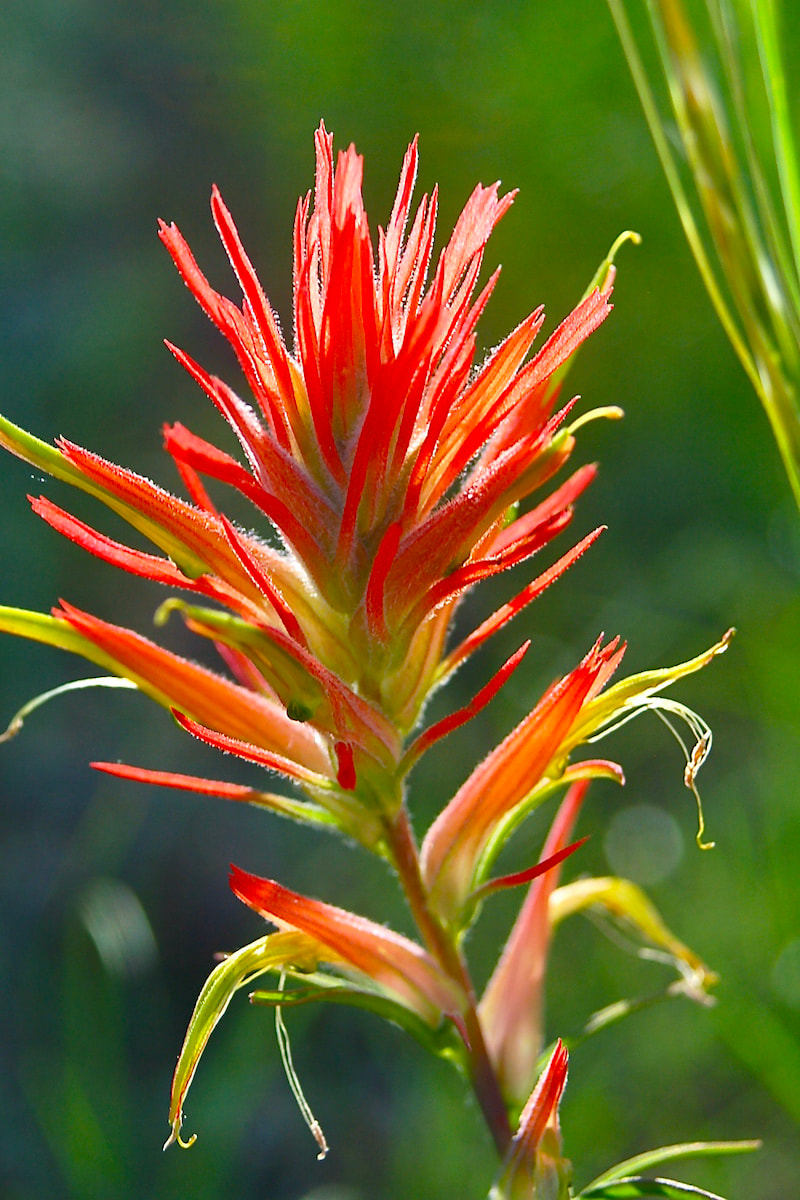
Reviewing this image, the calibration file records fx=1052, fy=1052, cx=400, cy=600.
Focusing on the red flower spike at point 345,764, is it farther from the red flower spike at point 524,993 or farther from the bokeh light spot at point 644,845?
the bokeh light spot at point 644,845

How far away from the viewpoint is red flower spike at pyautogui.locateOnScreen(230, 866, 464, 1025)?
1.55 feet

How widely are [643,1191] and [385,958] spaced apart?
6.0 inches

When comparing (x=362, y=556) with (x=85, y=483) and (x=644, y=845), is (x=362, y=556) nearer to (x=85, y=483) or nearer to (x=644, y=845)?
(x=85, y=483)

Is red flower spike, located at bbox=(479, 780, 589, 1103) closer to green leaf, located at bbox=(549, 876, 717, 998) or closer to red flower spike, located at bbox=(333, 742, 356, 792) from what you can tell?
green leaf, located at bbox=(549, 876, 717, 998)

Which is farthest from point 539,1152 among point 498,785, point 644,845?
point 644,845

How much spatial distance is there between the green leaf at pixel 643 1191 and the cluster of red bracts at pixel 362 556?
0.18 feet

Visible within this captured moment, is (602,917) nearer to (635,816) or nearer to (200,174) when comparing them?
(635,816)

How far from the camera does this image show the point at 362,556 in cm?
46

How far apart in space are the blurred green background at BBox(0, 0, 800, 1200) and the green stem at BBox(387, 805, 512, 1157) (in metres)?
0.53

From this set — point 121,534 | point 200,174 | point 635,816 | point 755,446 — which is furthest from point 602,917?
point 200,174

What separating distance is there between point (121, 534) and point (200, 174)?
107 cm

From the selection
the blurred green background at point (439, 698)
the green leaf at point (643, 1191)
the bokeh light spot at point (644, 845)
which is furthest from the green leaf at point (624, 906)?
the bokeh light spot at point (644, 845)

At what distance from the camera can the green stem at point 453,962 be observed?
1.59ft

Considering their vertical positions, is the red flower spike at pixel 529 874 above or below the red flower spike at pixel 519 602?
below
